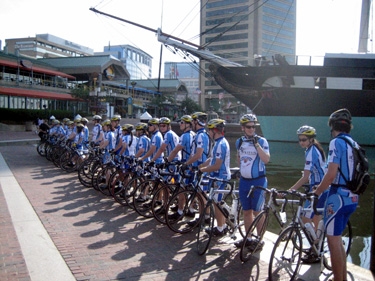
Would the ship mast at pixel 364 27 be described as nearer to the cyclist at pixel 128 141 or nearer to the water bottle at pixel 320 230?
the cyclist at pixel 128 141

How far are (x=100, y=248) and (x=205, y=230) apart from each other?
1580 mm

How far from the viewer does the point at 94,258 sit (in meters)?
5.32

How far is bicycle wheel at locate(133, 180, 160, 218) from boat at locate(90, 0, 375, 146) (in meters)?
22.4

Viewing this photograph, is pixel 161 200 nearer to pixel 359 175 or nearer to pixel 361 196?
pixel 359 175

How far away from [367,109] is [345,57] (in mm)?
4163

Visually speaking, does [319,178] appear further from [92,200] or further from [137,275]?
[92,200]

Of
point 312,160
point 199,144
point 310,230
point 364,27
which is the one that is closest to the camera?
point 310,230

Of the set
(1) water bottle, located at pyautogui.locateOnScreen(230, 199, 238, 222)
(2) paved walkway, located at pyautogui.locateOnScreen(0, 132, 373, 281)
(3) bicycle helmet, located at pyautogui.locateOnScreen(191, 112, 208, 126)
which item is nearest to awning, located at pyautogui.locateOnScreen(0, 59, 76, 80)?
(2) paved walkway, located at pyautogui.locateOnScreen(0, 132, 373, 281)

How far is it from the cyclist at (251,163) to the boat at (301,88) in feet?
80.0

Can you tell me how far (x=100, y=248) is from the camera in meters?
5.76

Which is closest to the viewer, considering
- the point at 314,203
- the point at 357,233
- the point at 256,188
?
the point at 314,203

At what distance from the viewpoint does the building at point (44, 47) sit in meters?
94.1

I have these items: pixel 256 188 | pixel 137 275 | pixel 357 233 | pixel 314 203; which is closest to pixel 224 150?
pixel 256 188

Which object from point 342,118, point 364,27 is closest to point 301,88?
point 364,27
